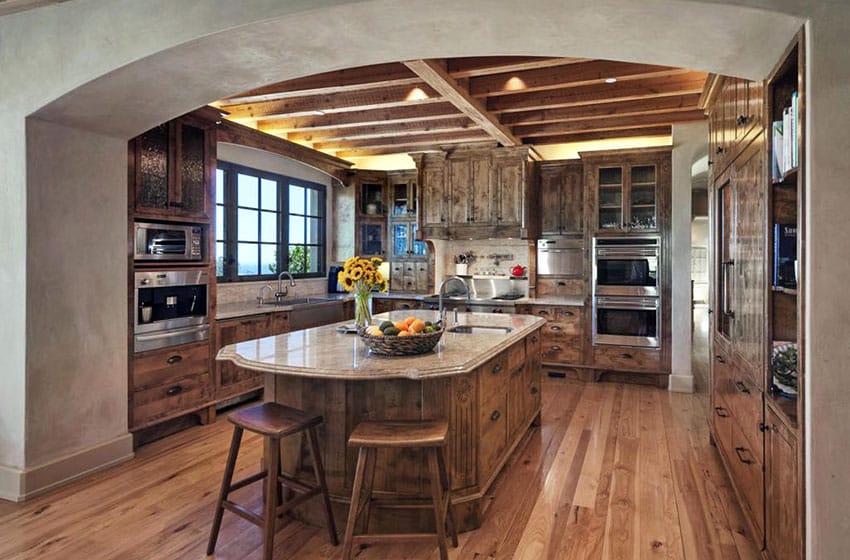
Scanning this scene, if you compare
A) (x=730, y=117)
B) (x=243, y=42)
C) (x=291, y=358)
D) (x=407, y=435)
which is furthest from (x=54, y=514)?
(x=730, y=117)

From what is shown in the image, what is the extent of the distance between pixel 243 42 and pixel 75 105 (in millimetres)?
1312

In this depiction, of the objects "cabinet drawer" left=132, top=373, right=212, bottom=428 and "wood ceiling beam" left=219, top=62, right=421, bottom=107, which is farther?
"wood ceiling beam" left=219, top=62, right=421, bottom=107

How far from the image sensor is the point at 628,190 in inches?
226

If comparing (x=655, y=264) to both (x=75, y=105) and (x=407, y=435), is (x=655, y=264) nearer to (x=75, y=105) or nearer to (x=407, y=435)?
(x=407, y=435)

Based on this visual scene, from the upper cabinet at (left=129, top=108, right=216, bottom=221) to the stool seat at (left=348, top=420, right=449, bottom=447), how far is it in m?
2.62

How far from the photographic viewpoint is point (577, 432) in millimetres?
4156

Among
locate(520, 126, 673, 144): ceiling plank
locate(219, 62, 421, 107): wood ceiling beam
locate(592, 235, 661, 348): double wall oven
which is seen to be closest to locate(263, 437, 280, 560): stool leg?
locate(219, 62, 421, 107): wood ceiling beam

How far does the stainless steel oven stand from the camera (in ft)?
18.4

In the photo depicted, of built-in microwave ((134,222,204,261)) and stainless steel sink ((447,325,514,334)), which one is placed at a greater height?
built-in microwave ((134,222,204,261))

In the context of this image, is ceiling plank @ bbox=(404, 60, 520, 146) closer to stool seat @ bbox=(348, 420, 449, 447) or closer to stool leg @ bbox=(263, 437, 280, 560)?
stool seat @ bbox=(348, 420, 449, 447)

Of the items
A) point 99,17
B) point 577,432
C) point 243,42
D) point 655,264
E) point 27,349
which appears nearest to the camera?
point 243,42

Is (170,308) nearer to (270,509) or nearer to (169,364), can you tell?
(169,364)

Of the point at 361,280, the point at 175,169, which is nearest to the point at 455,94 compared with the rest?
the point at 361,280

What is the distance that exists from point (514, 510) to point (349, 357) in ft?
4.16
